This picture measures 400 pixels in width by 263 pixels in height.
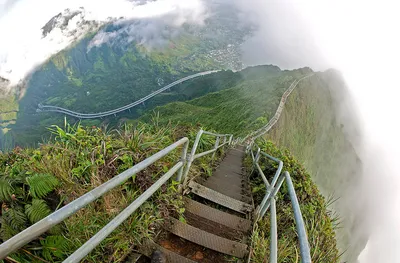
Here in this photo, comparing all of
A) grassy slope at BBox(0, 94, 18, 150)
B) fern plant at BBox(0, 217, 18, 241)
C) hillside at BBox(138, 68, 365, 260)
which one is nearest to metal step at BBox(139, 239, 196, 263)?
fern plant at BBox(0, 217, 18, 241)

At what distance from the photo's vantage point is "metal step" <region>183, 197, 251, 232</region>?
14.2 feet

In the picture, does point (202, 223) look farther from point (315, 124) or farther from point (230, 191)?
point (315, 124)

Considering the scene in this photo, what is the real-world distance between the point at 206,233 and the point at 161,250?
67 centimetres

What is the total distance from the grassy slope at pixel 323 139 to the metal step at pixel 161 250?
25.8 meters

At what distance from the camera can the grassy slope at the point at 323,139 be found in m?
37.0

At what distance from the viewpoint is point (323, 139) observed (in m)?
48.0

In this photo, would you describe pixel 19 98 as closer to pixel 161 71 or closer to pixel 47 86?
pixel 47 86

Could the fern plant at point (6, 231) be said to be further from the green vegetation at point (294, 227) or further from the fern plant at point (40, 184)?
the green vegetation at point (294, 227)

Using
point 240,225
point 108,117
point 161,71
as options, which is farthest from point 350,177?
point 161,71

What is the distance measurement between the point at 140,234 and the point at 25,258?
3.51ft

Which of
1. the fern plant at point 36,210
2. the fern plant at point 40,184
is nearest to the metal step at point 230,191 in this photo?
the fern plant at point 40,184

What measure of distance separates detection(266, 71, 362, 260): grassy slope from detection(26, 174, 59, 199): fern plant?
26.2 meters

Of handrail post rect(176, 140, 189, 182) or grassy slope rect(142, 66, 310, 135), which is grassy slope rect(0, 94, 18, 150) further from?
handrail post rect(176, 140, 189, 182)

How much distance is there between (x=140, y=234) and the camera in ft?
10.9
